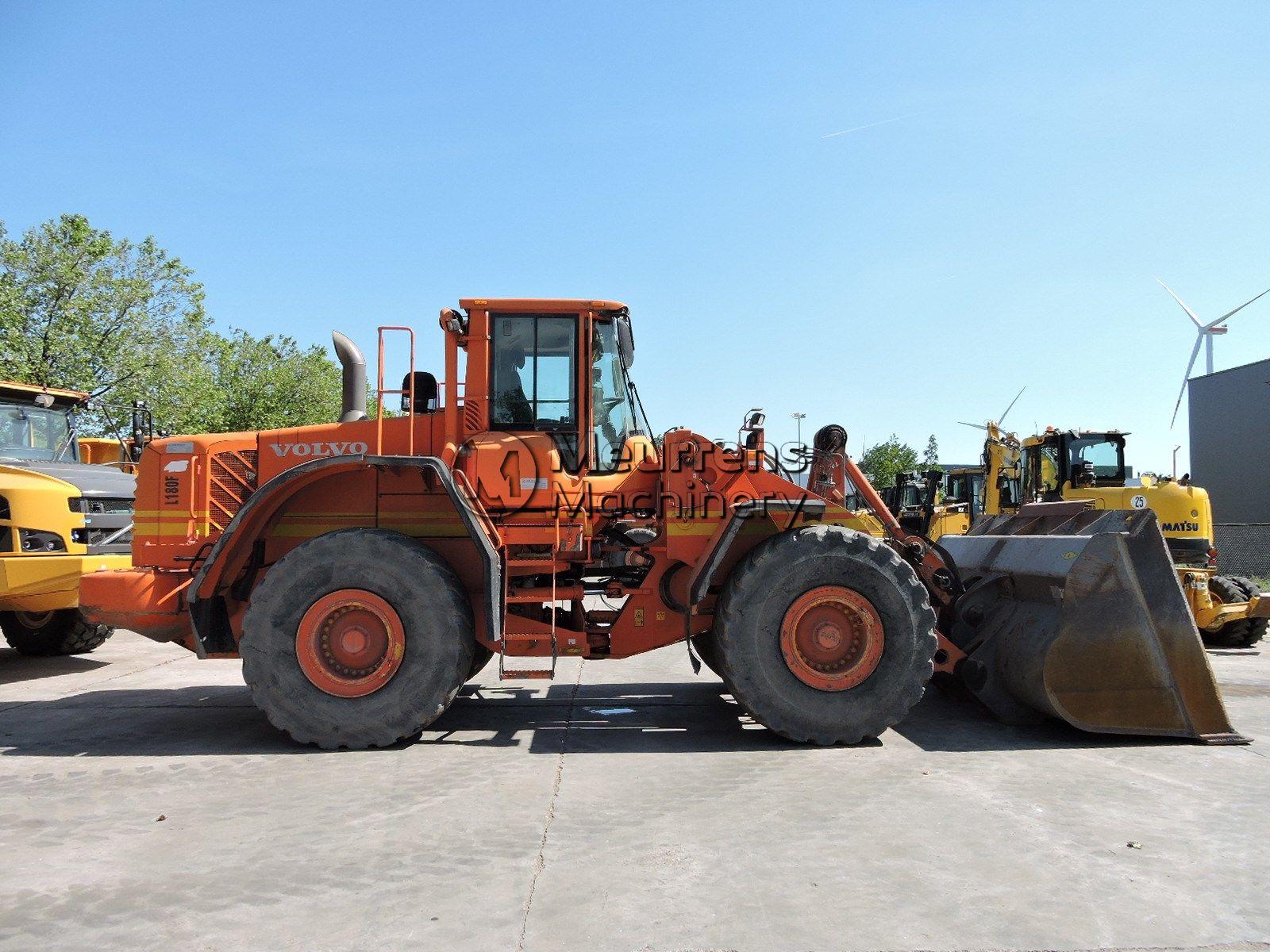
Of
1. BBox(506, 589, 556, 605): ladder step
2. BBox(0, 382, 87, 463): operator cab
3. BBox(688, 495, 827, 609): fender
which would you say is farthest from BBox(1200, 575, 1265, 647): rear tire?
BBox(0, 382, 87, 463): operator cab

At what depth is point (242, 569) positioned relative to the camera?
6340mm

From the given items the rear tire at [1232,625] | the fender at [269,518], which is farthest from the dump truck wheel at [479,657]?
the rear tire at [1232,625]

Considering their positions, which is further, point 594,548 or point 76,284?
point 76,284

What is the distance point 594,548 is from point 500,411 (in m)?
1.26

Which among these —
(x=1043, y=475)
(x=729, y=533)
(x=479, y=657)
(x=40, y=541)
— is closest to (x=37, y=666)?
(x=40, y=541)

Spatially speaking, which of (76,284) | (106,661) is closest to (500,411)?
(106,661)

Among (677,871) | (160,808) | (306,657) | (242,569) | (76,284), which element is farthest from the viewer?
(76,284)

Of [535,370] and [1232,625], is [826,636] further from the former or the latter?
[1232,625]

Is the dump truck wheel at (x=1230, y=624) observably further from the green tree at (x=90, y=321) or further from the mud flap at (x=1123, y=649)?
the green tree at (x=90, y=321)

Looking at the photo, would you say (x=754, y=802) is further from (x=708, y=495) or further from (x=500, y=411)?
(x=500, y=411)

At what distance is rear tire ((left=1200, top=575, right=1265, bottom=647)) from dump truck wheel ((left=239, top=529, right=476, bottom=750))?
9.98 m

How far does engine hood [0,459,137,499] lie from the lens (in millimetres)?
9062

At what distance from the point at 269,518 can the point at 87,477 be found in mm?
4685

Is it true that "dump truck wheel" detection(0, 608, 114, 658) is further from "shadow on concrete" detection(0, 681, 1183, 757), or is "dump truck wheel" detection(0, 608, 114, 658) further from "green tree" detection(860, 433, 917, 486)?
"green tree" detection(860, 433, 917, 486)
